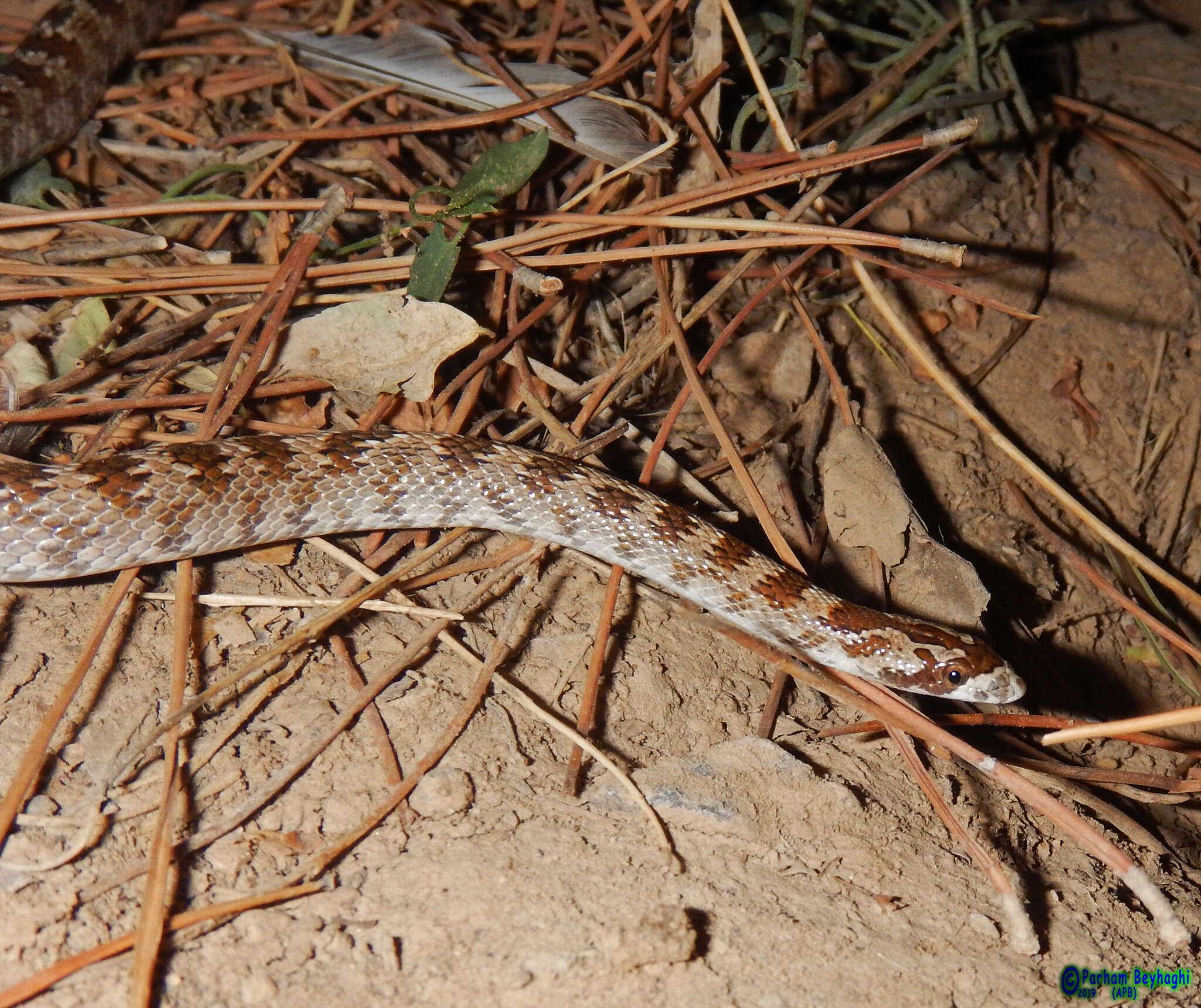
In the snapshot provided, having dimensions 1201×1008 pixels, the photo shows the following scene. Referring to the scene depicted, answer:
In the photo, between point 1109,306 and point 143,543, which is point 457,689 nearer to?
point 143,543

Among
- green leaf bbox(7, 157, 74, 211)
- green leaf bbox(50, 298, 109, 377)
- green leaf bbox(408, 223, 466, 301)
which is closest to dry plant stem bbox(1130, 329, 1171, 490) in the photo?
green leaf bbox(408, 223, 466, 301)

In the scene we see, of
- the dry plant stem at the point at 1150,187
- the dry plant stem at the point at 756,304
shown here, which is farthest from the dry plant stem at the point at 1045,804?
the dry plant stem at the point at 1150,187

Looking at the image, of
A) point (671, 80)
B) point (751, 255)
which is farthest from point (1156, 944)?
point (671, 80)

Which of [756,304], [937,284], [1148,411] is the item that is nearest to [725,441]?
[756,304]

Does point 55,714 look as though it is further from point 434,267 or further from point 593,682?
point 434,267

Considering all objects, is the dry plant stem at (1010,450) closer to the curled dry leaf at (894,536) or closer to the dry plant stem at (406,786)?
the curled dry leaf at (894,536)

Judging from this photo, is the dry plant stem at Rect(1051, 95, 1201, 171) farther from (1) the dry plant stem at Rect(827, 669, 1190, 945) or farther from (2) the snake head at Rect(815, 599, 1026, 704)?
(1) the dry plant stem at Rect(827, 669, 1190, 945)
